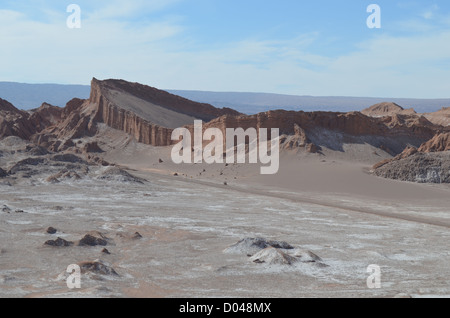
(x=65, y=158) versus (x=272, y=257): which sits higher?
(x=65, y=158)

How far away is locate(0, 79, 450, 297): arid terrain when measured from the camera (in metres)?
13.1

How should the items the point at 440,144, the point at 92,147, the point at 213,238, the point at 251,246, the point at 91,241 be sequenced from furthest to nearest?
1. the point at 92,147
2. the point at 440,144
3. the point at 213,238
4. the point at 91,241
5. the point at 251,246

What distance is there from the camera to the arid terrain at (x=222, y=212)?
13.1 m

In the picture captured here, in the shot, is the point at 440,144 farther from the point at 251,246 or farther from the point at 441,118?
the point at 441,118

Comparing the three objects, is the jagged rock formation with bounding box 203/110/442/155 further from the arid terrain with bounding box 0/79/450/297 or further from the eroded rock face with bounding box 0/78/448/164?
the arid terrain with bounding box 0/79/450/297

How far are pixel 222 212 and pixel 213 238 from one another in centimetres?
651

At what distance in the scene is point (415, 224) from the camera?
76.8 ft

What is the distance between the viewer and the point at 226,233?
19.6 m

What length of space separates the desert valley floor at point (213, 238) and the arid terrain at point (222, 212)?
62mm

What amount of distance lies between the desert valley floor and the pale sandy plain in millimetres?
44

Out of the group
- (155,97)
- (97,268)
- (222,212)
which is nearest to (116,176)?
(222,212)

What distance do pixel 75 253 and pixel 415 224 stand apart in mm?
13942

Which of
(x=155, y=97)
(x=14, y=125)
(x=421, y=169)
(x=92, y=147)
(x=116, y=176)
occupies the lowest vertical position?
(x=116, y=176)
